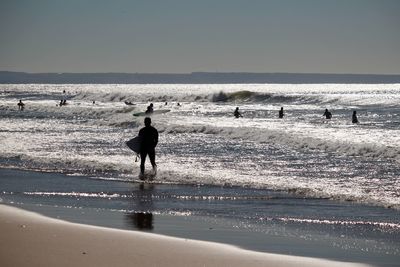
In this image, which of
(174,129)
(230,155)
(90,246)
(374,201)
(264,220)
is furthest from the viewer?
(174,129)

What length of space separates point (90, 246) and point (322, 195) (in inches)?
293

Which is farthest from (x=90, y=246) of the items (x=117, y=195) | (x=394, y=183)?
→ (x=394, y=183)

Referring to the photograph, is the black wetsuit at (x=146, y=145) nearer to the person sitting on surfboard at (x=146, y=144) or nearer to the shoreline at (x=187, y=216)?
the person sitting on surfboard at (x=146, y=144)

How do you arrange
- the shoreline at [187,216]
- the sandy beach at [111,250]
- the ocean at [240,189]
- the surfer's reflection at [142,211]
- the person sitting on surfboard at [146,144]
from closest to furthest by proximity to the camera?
the sandy beach at [111,250] → the shoreline at [187,216] → the ocean at [240,189] → the surfer's reflection at [142,211] → the person sitting on surfboard at [146,144]

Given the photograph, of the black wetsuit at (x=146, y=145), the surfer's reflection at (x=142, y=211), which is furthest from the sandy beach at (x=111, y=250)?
the black wetsuit at (x=146, y=145)

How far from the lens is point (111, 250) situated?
948cm

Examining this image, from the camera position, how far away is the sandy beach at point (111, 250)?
8.74 metres

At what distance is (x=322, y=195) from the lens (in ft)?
52.4

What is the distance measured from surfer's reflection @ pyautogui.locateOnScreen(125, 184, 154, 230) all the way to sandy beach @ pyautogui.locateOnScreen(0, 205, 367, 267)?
0.93m

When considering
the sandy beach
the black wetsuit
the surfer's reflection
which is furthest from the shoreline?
the black wetsuit

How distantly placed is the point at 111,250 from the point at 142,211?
14.4 ft

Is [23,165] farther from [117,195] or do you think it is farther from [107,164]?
[117,195]

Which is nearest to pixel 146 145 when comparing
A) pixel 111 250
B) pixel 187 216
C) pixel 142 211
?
pixel 142 211

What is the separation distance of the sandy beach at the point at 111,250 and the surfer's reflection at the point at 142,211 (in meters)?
0.93
